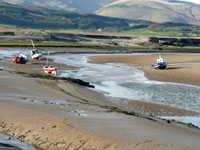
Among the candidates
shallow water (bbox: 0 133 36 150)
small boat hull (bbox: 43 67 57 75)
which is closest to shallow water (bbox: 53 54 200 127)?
small boat hull (bbox: 43 67 57 75)

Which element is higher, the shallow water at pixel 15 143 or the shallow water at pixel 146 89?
the shallow water at pixel 15 143

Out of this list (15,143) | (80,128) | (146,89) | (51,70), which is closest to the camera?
(15,143)

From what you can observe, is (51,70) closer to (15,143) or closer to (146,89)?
(146,89)

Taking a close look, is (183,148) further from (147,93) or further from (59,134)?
(147,93)

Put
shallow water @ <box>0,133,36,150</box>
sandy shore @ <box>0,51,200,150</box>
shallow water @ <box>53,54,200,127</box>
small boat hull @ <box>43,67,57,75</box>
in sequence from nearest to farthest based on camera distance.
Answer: sandy shore @ <box>0,51,200,150</box> → shallow water @ <box>0,133,36,150</box> → shallow water @ <box>53,54,200,127</box> → small boat hull @ <box>43,67,57,75</box>

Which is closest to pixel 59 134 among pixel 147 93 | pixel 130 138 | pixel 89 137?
pixel 89 137

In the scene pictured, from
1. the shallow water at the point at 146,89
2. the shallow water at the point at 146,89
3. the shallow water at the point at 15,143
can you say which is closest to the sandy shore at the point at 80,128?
the shallow water at the point at 15,143

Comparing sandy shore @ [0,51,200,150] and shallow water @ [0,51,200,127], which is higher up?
sandy shore @ [0,51,200,150]

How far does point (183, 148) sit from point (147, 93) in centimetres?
1584

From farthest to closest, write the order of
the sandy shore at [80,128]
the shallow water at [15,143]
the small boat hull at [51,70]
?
the small boat hull at [51,70] < the shallow water at [15,143] < the sandy shore at [80,128]

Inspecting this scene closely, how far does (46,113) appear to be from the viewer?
47.0ft

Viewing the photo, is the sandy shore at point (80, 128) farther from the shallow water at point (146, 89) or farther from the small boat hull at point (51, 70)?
the small boat hull at point (51, 70)

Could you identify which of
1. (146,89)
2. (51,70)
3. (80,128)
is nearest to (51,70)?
(51,70)

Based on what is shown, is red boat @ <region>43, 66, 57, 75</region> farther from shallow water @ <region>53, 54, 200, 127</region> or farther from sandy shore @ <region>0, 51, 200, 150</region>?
sandy shore @ <region>0, 51, 200, 150</region>
